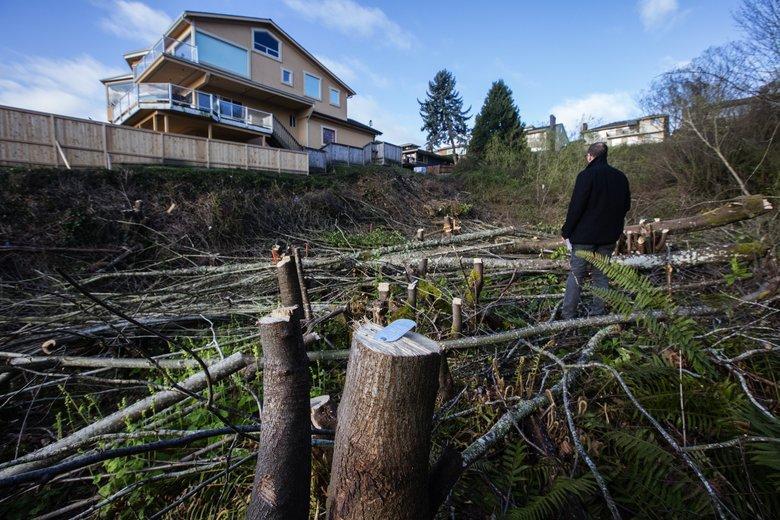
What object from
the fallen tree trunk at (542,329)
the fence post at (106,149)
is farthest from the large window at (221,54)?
the fallen tree trunk at (542,329)

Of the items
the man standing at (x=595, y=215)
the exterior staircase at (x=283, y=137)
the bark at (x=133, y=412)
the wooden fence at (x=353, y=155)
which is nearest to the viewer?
the bark at (x=133, y=412)

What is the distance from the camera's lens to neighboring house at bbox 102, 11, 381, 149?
16.1 meters

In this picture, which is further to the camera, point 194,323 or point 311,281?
point 311,281

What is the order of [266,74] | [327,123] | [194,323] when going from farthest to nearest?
1. [327,123]
2. [266,74]
3. [194,323]

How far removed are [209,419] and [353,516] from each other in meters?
1.92

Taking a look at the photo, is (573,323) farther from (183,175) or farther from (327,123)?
(327,123)

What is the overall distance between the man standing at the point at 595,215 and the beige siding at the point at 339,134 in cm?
2055

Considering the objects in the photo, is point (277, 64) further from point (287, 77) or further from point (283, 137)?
point (283, 137)

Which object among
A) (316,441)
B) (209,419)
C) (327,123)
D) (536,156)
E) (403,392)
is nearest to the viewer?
(403,392)

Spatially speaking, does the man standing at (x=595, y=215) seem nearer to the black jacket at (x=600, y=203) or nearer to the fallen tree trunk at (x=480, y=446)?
the black jacket at (x=600, y=203)

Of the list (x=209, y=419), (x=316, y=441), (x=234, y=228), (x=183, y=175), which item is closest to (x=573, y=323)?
(x=316, y=441)

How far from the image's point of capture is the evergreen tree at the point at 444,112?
136 feet

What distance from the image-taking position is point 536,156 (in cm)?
1614

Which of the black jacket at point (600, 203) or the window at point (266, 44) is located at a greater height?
the window at point (266, 44)
